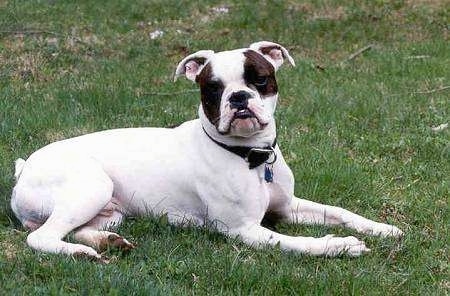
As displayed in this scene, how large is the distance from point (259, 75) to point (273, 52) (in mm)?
485

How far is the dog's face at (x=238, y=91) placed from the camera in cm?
466

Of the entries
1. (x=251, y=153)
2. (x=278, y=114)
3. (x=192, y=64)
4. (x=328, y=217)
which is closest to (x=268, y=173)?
(x=251, y=153)

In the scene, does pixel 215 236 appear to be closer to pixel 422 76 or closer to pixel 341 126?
pixel 341 126

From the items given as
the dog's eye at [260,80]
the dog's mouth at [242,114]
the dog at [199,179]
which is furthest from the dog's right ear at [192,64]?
the dog's mouth at [242,114]

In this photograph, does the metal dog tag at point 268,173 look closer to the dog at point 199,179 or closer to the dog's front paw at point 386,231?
the dog at point 199,179

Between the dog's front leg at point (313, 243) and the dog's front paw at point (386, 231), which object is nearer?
the dog's front leg at point (313, 243)

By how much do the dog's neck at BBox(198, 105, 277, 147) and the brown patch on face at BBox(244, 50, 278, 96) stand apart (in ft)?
0.58

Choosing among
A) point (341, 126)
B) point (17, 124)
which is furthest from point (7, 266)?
point (341, 126)

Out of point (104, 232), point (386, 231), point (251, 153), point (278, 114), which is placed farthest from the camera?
point (278, 114)

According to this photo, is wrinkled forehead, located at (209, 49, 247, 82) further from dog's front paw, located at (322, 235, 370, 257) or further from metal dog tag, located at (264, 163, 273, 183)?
dog's front paw, located at (322, 235, 370, 257)

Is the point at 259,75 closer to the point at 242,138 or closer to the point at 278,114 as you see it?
the point at 242,138

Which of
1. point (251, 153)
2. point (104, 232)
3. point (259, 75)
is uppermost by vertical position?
point (259, 75)

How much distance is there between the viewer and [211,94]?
4.82 meters

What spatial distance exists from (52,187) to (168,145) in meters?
0.69
